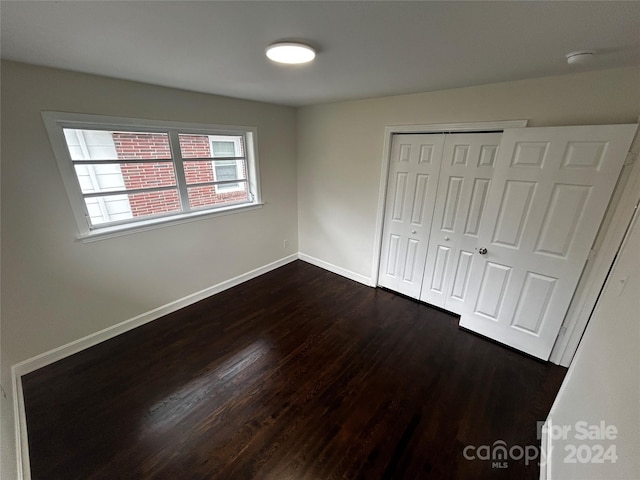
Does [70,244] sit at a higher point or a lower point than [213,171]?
lower

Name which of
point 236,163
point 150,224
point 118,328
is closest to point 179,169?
point 150,224

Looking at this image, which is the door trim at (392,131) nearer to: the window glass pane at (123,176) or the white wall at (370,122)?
the white wall at (370,122)

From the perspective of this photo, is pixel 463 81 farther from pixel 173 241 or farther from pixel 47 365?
pixel 47 365

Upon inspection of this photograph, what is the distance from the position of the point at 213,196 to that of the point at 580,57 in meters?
3.47

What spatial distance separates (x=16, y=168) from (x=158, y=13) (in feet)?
5.78

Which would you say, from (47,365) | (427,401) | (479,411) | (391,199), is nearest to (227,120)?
(391,199)

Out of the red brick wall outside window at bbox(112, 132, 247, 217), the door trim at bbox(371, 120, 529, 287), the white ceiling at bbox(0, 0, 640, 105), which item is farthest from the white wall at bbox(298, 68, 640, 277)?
the red brick wall outside window at bbox(112, 132, 247, 217)

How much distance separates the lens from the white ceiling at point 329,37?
1.07 metres

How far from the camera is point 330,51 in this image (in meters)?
1.54

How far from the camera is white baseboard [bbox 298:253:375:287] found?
367cm

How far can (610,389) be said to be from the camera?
3.42 ft

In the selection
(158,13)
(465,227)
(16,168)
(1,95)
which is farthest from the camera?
(465,227)

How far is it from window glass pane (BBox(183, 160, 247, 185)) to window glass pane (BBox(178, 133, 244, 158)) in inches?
3.5

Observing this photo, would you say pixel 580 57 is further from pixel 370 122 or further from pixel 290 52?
pixel 370 122
